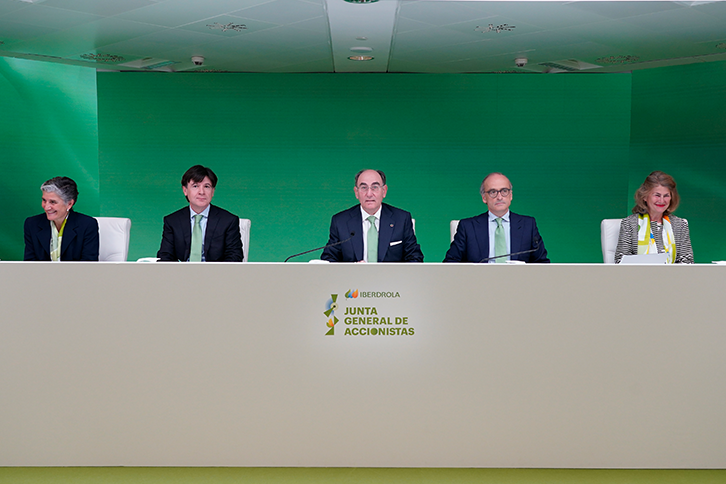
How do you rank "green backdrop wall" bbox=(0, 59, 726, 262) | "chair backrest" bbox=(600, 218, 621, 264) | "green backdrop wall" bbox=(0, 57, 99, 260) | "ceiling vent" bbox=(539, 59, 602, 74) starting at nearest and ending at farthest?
"chair backrest" bbox=(600, 218, 621, 264), "ceiling vent" bbox=(539, 59, 602, 74), "green backdrop wall" bbox=(0, 57, 99, 260), "green backdrop wall" bbox=(0, 59, 726, 262)

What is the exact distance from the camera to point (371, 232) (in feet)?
10.5

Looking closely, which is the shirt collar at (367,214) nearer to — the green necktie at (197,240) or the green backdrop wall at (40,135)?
the green necktie at (197,240)

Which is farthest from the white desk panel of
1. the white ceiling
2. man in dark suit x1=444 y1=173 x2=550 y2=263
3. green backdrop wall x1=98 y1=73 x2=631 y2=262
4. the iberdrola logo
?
green backdrop wall x1=98 y1=73 x2=631 y2=262

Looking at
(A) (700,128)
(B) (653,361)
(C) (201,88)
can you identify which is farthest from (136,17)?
(A) (700,128)

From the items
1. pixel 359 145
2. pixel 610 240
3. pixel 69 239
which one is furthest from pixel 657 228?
pixel 359 145

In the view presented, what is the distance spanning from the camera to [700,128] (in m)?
6.08

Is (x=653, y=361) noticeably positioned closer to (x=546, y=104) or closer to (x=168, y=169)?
(x=546, y=104)

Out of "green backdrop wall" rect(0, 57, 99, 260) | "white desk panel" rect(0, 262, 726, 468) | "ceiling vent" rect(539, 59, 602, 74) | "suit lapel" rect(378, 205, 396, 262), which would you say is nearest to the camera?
"white desk panel" rect(0, 262, 726, 468)

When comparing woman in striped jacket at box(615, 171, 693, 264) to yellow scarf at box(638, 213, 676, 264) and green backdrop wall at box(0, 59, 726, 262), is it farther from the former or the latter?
green backdrop wall at box(0, 59, 726, 262)

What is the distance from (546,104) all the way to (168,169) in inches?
193

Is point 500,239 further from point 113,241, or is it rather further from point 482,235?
point 113,241

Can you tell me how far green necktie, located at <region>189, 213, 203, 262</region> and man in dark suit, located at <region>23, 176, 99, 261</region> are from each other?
23.1 inches

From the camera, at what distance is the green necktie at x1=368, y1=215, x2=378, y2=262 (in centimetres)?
318

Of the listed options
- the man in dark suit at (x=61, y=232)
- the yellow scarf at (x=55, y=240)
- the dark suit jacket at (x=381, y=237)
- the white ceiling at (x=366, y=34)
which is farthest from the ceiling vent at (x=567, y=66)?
the yellow scarf at (x=55, y=240)
